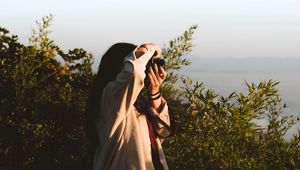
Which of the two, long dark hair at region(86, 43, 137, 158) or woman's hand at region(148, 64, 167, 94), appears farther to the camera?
woman's hand at region(148, 64, 167, 94)

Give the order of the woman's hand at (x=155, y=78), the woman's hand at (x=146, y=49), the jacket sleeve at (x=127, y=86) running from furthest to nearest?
the woman's hand at (x=155, y=78)
the woman's hand at (x=146, y=49)
the jacket sleeve at (x=127, y=86)

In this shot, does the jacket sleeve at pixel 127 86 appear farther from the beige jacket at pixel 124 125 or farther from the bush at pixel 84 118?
the bush at pixel 84 118

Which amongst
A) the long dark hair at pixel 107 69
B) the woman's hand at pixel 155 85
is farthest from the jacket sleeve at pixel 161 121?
the long dark hair at pixel 107 69

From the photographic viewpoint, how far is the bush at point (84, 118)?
5.12m

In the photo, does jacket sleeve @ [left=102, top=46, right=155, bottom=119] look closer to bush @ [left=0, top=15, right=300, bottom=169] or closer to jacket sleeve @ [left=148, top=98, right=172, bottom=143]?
jacket sleeve @ [left=148, top=98, right=172, bottom=143]

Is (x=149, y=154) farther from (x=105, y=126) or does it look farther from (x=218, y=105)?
(x=218, y=105)

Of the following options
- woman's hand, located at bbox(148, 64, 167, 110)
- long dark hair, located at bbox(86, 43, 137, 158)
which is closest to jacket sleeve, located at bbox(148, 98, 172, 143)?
woman's hand, located at bbox(148, 64, 167, 110)

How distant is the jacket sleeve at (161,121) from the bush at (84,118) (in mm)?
1044

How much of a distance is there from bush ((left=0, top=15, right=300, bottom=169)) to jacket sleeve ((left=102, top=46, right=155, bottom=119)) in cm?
Result: 159

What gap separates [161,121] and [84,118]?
90.4 inches

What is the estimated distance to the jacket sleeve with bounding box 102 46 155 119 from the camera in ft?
11.7

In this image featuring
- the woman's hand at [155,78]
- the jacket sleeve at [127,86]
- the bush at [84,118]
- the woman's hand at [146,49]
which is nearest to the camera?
the jacket sleeve at [127,86]

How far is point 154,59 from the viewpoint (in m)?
4.18

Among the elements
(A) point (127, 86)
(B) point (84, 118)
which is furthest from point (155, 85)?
(B) point (84, 118)
